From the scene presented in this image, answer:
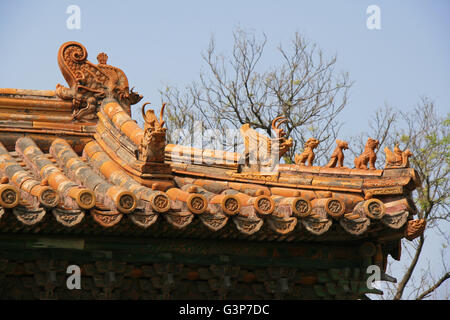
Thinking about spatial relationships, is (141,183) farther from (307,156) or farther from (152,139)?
(307,156)

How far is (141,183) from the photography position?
31.8 ft

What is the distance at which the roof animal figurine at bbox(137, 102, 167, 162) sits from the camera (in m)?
9.34

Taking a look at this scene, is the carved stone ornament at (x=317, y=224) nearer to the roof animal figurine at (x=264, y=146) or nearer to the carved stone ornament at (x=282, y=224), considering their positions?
the carved stone ornament at (x=282, y=224)

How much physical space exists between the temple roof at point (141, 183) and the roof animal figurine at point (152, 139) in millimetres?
12

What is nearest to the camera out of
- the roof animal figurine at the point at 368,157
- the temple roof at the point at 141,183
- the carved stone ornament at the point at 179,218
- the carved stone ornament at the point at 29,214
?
the carved stone ornament at the point at 29,214

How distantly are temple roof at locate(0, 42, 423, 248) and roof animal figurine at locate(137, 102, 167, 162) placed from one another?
0.04ft

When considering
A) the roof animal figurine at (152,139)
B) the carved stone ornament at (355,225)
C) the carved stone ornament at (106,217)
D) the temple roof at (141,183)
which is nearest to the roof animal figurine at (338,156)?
the temple roof at (141,183)

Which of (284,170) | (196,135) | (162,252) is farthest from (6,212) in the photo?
(196,135)

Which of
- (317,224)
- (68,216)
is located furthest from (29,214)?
(317,224)

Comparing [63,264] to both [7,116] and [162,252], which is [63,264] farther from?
[7,116]

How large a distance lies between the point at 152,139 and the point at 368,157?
7.77ft

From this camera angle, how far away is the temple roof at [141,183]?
8656mm

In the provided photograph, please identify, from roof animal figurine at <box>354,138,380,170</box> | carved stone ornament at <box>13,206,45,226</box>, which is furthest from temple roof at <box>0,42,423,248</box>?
roof animal figurine at <box>354,138,380,170</box>
